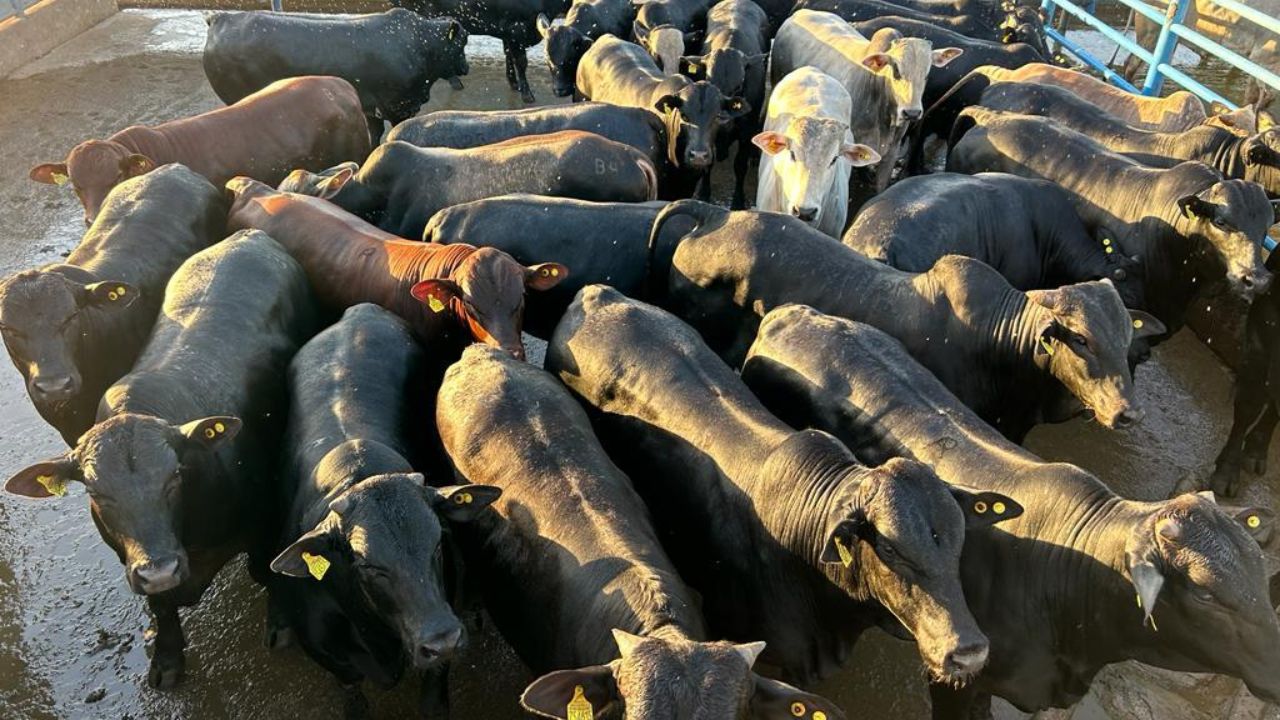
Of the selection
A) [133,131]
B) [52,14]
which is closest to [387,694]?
[133,131]

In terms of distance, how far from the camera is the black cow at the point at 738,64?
369 inches

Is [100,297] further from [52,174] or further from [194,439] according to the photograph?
[52,174]

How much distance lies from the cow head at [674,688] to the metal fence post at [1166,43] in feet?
29.4

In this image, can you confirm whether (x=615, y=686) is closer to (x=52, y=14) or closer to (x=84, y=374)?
(x=84, y=374)

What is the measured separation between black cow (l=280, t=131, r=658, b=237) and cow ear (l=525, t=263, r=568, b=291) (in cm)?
150

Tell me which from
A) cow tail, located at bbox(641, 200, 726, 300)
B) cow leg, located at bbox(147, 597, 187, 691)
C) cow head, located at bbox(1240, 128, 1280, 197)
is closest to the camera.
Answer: cow leg, located at bbox(147, 597, 187, 691)

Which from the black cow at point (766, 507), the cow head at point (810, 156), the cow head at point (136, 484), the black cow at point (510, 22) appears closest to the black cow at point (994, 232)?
the cow head at point (810, 156)

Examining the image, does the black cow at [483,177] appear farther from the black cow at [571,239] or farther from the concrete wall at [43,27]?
the concrete wall at [43,27]

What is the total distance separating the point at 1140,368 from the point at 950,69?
453 centimetres

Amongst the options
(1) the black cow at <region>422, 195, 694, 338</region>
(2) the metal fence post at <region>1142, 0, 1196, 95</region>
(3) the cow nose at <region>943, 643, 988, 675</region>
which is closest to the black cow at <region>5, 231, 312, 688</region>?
(1) the black cow at <region>422, 195, 694, 338</region>

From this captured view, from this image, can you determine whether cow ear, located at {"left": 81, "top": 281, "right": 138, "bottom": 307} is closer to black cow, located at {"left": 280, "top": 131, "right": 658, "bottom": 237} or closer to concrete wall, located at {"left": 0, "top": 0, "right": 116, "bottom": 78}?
black cow, located at {"left": 280, "top": 131, "right": 658, "bottom": 237}

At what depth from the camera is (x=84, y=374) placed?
5.26 metres

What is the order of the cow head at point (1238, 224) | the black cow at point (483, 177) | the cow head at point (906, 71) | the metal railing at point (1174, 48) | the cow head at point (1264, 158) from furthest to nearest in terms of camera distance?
the cow head at point (906, 71) → the metal railing at point (1174, 48) → the black cow at point (483, 177) → the cow head at point (1264, 158) → the cow head at point (1238, 224)

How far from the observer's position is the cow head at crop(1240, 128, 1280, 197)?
22.4 ft
